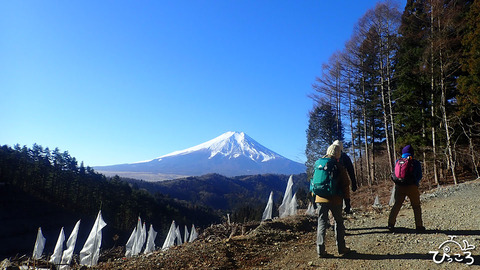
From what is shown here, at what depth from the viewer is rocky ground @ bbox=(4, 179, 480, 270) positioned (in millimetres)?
4009

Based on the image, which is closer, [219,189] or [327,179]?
[327,179]

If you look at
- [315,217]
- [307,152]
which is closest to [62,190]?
[307,152]

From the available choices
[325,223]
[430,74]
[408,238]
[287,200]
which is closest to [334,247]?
[325,223]

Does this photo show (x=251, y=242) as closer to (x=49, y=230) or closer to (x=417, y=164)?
(x=417, y=164)

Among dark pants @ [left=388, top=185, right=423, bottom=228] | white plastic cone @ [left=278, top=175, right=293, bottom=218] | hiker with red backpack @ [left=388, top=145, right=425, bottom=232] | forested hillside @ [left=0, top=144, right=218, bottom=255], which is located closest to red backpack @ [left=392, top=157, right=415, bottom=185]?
hiker with red backpack @ [left=388, top=145, right=425, bottom=232]

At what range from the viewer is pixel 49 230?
57.2 m

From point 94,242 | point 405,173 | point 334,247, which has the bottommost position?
point 94,242

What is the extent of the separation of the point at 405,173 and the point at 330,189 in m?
2.03

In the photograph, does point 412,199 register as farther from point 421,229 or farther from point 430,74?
point 430,74

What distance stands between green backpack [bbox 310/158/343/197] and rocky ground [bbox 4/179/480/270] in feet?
3.26

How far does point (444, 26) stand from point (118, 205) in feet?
217

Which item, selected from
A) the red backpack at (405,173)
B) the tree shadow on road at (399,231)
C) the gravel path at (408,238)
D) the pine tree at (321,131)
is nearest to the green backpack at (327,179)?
the gravel path at (408,238)

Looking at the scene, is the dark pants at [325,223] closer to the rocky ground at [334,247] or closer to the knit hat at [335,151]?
the rocky ground at [334,247]

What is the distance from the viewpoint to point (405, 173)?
5176 mm
